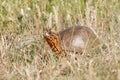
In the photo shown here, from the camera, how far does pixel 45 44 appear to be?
12.6 ft

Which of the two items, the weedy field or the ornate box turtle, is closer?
the weedy field

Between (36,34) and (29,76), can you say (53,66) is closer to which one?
(29,76)

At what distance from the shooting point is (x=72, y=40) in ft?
12.6

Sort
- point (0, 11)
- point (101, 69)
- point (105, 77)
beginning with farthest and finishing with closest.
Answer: point (0, 11) → point (101, 69) → point (105, 77)

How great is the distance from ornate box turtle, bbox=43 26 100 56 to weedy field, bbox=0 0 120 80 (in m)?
0.08

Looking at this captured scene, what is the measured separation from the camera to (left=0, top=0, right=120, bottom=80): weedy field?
3166 millimetres

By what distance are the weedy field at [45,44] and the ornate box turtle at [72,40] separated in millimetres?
80

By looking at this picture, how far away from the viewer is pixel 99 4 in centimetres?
470

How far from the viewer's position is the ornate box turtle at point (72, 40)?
3.70m

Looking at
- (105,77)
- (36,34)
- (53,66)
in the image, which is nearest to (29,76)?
(53,66)

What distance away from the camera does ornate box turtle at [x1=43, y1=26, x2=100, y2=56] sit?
370cm

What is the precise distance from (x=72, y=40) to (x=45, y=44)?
8.8 inches

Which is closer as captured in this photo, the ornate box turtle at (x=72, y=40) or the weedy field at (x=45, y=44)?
the weedy field at (x=45, y=44)

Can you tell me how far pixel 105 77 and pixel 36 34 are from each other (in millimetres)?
1347
